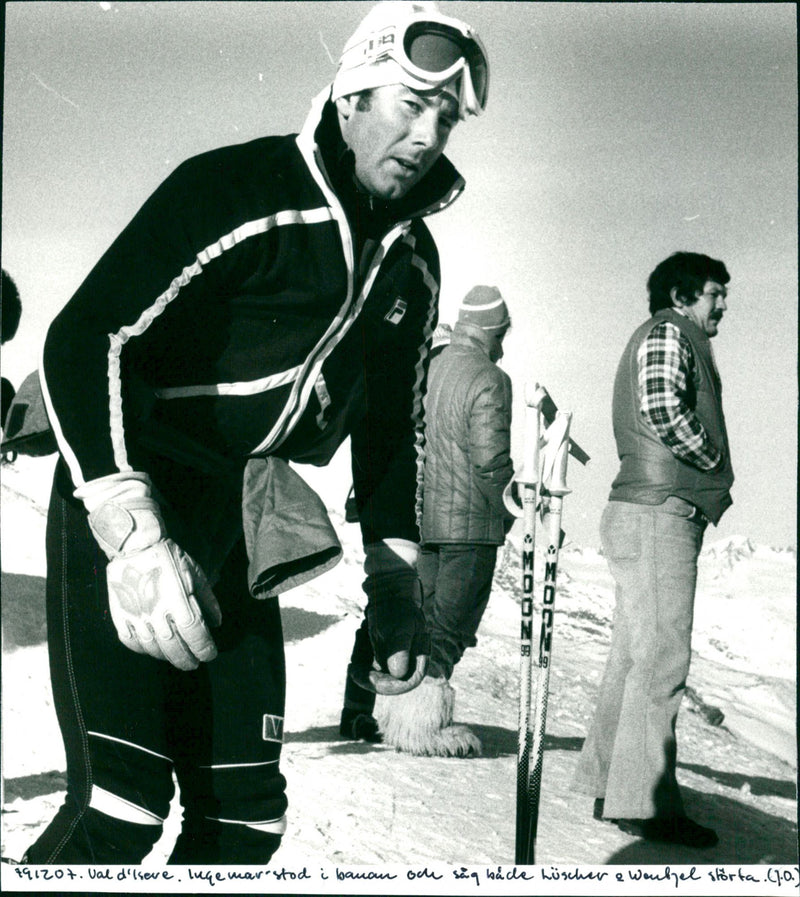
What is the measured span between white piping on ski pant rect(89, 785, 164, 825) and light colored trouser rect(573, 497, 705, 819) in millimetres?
1088

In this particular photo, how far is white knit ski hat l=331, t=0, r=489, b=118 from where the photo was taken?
1.81 meters

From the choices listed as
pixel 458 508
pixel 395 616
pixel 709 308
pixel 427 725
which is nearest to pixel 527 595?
pixel 458 508

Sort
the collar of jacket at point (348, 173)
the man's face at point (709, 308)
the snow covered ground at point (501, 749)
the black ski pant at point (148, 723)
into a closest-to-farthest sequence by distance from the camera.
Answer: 1. the black ski pant at point (148, 723)
2. the collar of jacket at point (348, 173)
3. the snow covered ground at point (501, 749)
4. the man's face at point (709, 308)

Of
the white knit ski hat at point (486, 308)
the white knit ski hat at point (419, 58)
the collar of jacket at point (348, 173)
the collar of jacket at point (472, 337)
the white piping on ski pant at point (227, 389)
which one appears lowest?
the white piping on ski pant at point (227, 389)

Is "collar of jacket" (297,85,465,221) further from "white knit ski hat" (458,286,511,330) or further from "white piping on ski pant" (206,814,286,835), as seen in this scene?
"white piping on ski pant" (206,814,286,835)

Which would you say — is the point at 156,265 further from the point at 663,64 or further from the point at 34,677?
the point at 663,64

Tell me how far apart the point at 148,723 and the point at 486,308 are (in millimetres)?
1147

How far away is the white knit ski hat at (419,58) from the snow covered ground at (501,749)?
846mm

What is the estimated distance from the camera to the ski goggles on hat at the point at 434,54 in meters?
1.81

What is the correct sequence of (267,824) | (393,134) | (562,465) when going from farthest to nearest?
(562,465), (393,134), (267,824)

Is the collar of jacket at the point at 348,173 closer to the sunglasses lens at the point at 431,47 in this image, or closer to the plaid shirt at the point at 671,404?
the sunglasses lens at the point at 431,47

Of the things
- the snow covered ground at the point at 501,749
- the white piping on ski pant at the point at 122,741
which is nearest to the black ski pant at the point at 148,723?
the white piping on ski pant at the point at 122,741

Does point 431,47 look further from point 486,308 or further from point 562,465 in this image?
point 562,465

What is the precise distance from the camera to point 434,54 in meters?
1.82
